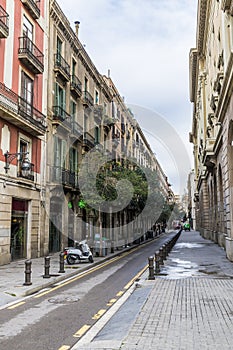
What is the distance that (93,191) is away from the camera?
20500mm

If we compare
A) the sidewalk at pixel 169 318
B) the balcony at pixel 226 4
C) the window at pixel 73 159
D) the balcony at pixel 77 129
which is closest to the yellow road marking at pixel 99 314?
the sidewalk at pixel 169 318

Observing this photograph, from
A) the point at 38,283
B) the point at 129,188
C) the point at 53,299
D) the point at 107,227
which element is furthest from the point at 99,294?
the point at 107,227

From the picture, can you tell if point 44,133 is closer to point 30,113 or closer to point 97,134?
Result: point 30,113

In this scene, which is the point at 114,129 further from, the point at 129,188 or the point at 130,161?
the point at 129,188

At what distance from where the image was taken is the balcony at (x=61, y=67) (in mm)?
23469

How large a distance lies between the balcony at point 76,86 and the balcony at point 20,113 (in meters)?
5.79

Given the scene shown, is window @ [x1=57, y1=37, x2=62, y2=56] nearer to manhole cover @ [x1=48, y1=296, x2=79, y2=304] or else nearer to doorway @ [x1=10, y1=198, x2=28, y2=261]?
doorway @ [x1=10, y1=198, x2=28, y2=261]

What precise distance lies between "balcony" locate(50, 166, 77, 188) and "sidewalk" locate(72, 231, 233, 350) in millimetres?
12401

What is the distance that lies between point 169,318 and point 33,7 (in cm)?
1889

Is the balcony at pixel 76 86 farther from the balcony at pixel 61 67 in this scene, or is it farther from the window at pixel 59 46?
the window at pixel 59 46

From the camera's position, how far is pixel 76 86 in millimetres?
26453

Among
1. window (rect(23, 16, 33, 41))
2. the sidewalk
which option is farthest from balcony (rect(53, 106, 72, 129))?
the sidewalk

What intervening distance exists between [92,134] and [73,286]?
2095 cm

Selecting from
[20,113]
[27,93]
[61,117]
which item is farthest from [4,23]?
[61,117]
